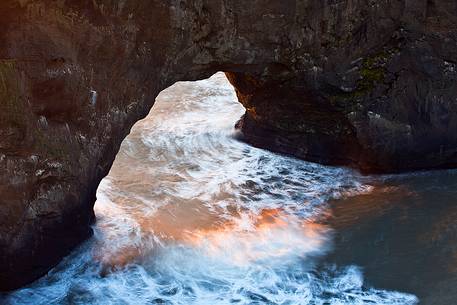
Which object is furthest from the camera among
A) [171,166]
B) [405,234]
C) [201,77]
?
[171,166]

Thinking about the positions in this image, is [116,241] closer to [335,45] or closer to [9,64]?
[9,64]

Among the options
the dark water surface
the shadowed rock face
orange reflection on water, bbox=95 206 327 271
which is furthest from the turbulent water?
the shadowed rock face

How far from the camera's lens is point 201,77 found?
7.68 meters

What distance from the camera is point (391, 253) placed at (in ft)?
21.9

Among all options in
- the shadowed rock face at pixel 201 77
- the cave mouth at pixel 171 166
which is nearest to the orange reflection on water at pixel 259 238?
the cave mouth at pixel 171 166

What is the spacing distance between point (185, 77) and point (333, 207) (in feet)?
8.91

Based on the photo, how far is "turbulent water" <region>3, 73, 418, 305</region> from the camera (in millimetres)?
5996

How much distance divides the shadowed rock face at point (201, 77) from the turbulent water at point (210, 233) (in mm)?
416

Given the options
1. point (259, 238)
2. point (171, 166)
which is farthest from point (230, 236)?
point (171, 166)

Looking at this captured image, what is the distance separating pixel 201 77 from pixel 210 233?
2.13m

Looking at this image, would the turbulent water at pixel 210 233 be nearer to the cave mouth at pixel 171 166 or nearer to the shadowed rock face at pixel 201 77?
the cave mouth at pixel 171 166

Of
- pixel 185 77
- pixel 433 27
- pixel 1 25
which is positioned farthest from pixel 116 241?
pixel 433 27

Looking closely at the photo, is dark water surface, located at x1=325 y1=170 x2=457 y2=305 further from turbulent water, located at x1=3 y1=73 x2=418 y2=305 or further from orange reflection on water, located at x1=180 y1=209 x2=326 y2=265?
orange reflection on water, located at x1=180 y1=209 x2=326 y2=265

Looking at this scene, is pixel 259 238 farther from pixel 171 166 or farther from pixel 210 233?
pixel 171 166
